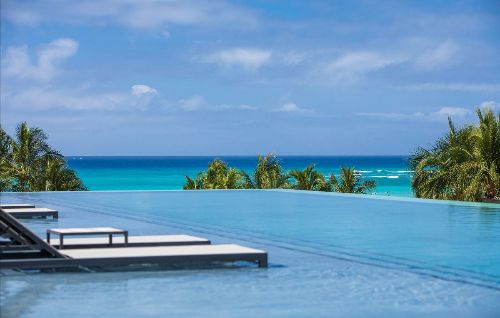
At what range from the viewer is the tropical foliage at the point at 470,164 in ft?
56.3

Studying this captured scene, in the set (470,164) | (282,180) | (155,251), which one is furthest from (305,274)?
(282,180)

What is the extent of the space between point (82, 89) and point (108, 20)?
8.20m

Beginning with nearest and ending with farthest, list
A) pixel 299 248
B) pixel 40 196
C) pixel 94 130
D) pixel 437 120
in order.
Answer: pixel 299 248 < pixel 40 196 < pixel 94 130 < pixel 437 120

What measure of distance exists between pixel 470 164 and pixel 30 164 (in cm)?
1286

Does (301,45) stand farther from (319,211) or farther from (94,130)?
(319,211)

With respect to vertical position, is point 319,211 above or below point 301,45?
below

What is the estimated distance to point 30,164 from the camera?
85.7 feet

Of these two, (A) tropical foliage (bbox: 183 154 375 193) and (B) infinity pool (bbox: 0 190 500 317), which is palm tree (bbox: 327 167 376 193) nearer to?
(A) tropical foliage (bbox: 183 154 375 193)

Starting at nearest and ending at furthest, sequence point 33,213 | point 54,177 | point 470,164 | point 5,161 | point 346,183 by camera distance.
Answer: point 33,213
point 470,164
point 346,183
point 5,161
point 54,177

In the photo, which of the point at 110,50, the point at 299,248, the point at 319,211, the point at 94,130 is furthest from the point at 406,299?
the point at 110,50

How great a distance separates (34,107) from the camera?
82125 millimetres

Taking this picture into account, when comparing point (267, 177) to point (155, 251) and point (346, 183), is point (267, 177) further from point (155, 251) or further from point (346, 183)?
point (155, 251)

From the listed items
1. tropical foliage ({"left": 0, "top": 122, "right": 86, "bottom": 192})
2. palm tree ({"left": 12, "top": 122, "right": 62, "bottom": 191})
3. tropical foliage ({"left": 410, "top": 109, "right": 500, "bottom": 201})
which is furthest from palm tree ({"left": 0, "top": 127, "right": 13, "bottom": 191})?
tropical foliage ({"left": 410, "top": 109, "right": 500, "bottom": 201})

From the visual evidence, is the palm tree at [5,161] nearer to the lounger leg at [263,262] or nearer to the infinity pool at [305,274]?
the infinity pool at [305,274]
